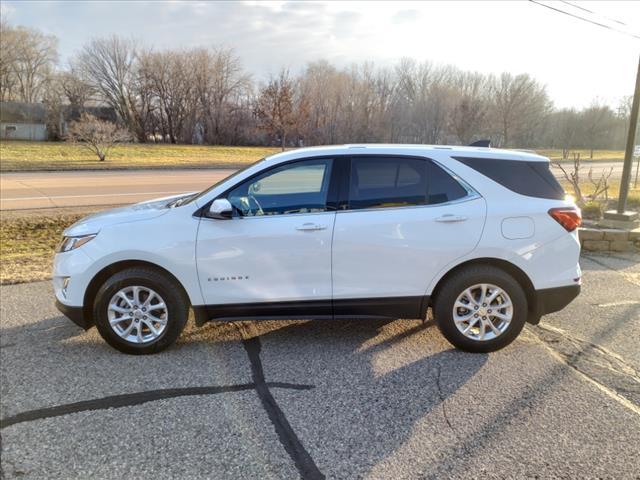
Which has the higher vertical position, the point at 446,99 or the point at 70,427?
the point at 446,99

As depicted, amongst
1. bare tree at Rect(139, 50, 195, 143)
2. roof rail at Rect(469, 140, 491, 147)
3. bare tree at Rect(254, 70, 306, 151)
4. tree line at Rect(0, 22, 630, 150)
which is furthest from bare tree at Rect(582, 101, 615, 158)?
roof rail at Rect(469, 140, 491, 147)

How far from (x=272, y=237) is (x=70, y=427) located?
6.35 ft

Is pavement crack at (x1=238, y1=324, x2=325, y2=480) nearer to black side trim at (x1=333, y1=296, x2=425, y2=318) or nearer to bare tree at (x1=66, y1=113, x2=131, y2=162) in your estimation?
black side trim at (x1=333, y1=296, x2=425, y2=318)

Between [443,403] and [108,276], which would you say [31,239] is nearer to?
[108,276]

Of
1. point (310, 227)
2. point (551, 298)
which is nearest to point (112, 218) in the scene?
point (310, 227)

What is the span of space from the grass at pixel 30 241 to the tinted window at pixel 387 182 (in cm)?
455

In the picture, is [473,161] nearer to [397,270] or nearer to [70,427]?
[397,270]

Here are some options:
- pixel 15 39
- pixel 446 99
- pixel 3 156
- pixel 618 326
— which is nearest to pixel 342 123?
pixel 446 99

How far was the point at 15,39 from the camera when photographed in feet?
249

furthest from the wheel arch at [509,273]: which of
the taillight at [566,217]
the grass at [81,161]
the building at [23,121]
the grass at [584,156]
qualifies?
the building at [23,121]

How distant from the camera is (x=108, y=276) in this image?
4000 mm

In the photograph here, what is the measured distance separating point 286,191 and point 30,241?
21.7 feet

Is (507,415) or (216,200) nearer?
(507,415)

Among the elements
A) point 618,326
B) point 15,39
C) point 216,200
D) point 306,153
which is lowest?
point 618,326
